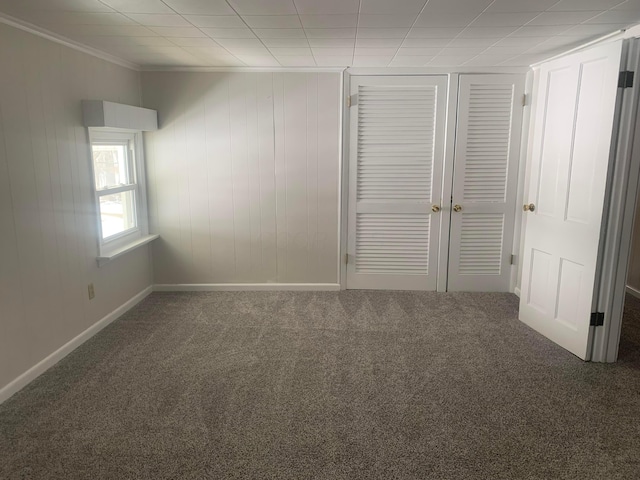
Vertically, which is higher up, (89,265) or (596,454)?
(89,265)

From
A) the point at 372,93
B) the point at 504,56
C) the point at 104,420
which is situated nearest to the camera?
Answer: the point at 104,420

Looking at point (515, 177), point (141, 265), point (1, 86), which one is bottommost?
point (141, 265)

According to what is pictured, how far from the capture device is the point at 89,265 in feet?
11.3

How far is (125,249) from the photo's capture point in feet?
12.6

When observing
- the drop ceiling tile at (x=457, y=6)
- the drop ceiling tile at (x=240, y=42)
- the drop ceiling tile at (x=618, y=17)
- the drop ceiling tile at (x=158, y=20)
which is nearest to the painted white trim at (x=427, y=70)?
the drop ceiling tile at (x=240, y=42)

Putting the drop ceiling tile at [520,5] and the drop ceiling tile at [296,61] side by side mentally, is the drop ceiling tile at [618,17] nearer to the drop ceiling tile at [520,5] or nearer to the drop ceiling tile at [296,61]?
the drop ceiling tile at [520,5]

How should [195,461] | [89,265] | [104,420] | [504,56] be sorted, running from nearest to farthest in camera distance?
1. [195,461]
2. [104,420]
3. [89,265]
4. [504,56]

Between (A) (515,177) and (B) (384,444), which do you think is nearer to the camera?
(B) (384,444)

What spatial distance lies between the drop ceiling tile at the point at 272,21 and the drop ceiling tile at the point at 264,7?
0.26 ft

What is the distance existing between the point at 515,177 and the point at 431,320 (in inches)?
64.7

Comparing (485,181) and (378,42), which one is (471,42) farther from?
(485,181)

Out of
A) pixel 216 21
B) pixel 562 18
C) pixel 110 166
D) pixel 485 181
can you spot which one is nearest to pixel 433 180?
pixel 485 181

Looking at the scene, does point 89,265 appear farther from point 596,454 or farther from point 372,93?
point 596,454

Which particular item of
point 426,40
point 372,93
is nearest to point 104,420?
point 426,40
